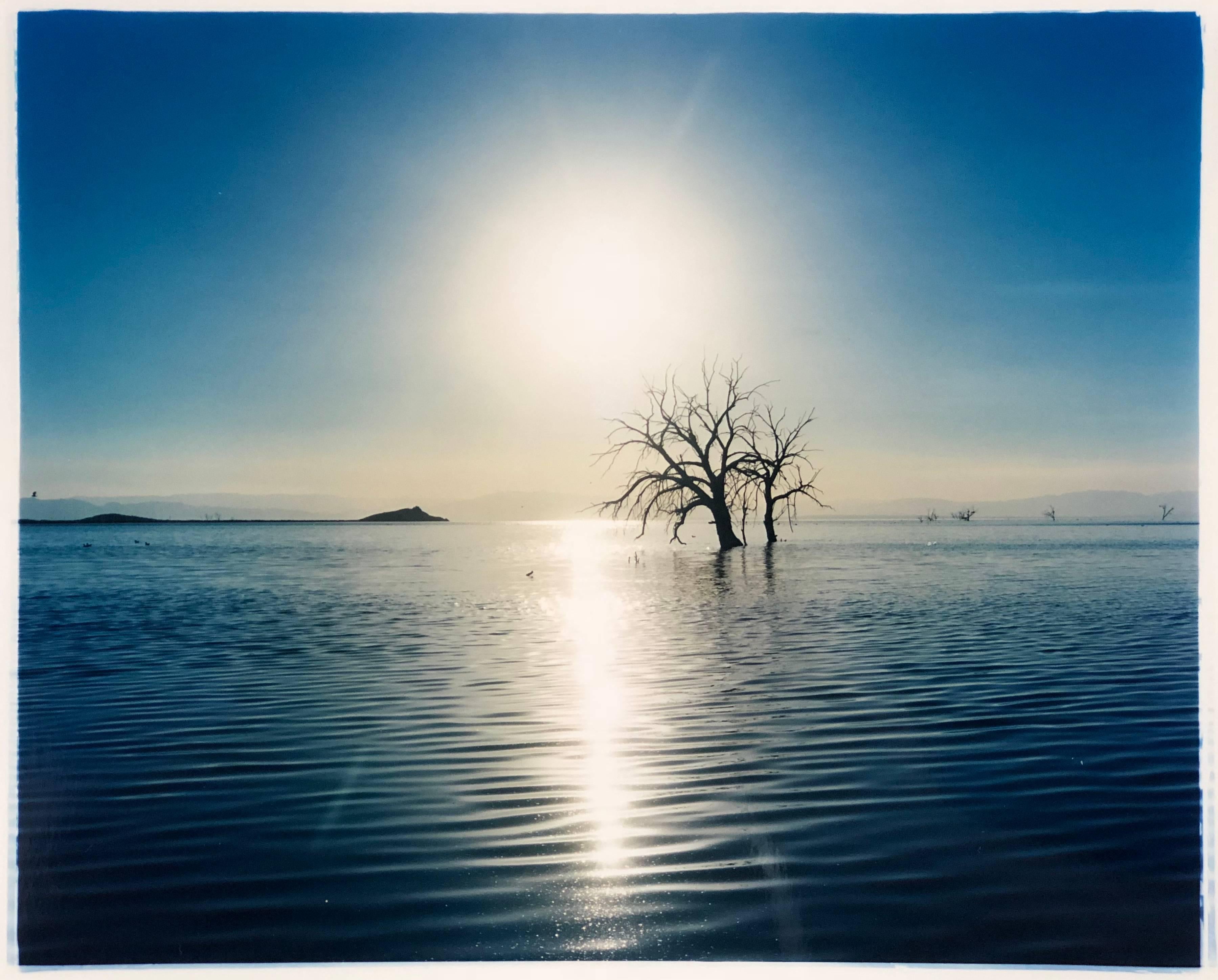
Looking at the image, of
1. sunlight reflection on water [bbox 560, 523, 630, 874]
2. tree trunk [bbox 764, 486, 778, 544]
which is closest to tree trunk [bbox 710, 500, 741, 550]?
tree trunk [bbox 764, 486, 778, 544]

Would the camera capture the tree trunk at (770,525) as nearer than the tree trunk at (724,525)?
No

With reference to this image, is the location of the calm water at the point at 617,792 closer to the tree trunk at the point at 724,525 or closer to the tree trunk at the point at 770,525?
the tree trunk at the point at 724,525

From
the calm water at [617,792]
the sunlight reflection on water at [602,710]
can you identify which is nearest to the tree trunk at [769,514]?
the sunlight reflection on water at [602,710]

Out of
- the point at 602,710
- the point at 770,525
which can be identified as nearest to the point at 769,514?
the point at 770,525

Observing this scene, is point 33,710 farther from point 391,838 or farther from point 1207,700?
point 1207,700

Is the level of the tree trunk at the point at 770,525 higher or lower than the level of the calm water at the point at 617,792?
higher

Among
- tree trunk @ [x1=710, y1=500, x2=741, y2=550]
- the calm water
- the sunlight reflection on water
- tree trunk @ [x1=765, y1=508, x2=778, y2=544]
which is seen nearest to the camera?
the calm water

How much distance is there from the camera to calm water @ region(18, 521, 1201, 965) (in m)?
4.32

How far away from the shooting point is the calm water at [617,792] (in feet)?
14.2

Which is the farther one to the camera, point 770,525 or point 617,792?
point 770,525

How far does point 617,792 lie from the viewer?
5.81 meters

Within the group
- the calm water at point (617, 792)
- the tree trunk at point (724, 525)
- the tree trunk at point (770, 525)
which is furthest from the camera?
the tree trunk at point (770, 525)

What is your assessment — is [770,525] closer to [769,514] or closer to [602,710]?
[769,514]

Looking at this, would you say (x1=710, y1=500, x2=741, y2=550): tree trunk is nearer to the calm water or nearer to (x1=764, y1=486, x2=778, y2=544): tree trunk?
(x1=764, y1=486, x2=778, y2=544): tree trunk
